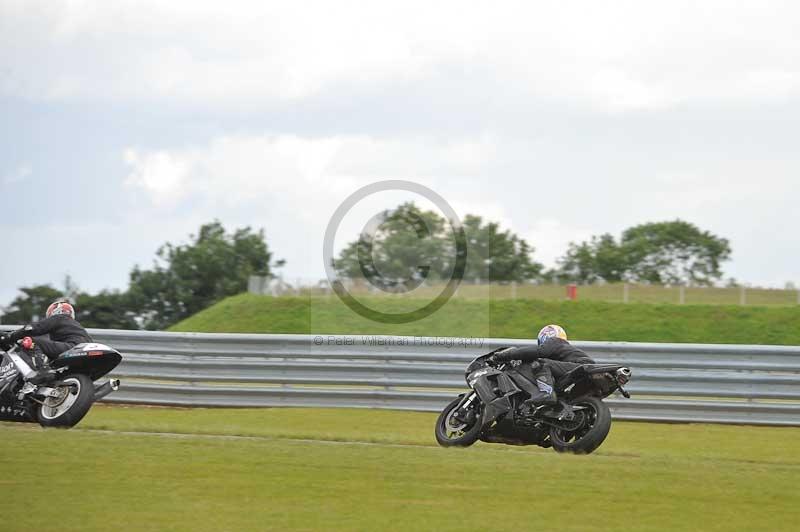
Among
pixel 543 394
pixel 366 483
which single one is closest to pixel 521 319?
pixel 543 394

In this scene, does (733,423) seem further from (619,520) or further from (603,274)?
(603,274)

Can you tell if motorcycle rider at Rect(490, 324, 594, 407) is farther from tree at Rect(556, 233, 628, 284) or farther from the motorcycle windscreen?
tree at Rect(556, 233, 628, 284)

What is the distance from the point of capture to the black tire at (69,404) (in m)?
10.9

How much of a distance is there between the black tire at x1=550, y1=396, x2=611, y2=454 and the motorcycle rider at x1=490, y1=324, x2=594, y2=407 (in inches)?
11.7

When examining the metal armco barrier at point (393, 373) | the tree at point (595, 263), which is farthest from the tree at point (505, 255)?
the metal armco barrier at point (393, 373)

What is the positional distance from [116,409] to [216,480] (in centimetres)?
728

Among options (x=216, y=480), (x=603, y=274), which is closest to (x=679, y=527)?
(x=216, y=480)

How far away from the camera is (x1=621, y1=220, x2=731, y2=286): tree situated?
72875mm

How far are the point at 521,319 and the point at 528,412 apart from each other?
2420cm

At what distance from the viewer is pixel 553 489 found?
7867 millimetres

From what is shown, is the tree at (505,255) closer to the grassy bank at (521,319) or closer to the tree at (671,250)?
the tree at (671,250)

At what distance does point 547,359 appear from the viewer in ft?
33.8

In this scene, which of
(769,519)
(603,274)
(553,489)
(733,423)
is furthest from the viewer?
(603,274)

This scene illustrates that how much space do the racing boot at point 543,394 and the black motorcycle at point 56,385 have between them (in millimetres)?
4331
